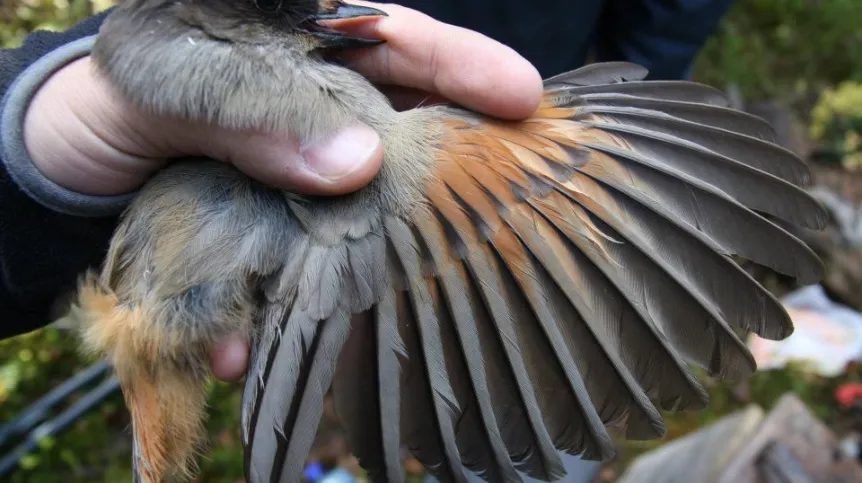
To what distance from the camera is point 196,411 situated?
1.96 meters

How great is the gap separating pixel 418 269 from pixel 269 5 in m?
0.75

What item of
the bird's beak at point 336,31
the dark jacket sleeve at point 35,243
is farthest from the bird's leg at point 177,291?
the bird's beak at point 336,31

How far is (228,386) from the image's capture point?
417 centimetres

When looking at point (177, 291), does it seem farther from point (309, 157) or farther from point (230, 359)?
point (309, 157)

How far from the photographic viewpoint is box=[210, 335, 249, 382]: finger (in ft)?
5.90

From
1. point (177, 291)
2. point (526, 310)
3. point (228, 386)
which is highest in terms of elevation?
point (526, 310)

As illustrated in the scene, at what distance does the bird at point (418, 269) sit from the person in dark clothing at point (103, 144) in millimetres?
75

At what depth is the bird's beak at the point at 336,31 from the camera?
1.83 metres

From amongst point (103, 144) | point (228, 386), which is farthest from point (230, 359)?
point (228, 386)

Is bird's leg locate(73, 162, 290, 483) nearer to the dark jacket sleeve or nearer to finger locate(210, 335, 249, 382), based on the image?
finger locate(210, 335, 249, 382)

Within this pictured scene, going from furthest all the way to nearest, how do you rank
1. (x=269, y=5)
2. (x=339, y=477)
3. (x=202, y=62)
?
(x=339, y=477) < (x=269, y=5) < (x=202, y=62)

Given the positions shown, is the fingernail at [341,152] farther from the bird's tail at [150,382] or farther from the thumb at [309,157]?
the bird's tail at [150,382]

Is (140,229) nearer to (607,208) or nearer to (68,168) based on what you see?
(68,168)

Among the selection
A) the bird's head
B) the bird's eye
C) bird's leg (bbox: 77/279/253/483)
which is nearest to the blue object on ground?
bird's leg (bbox: 77/279/253/483)
